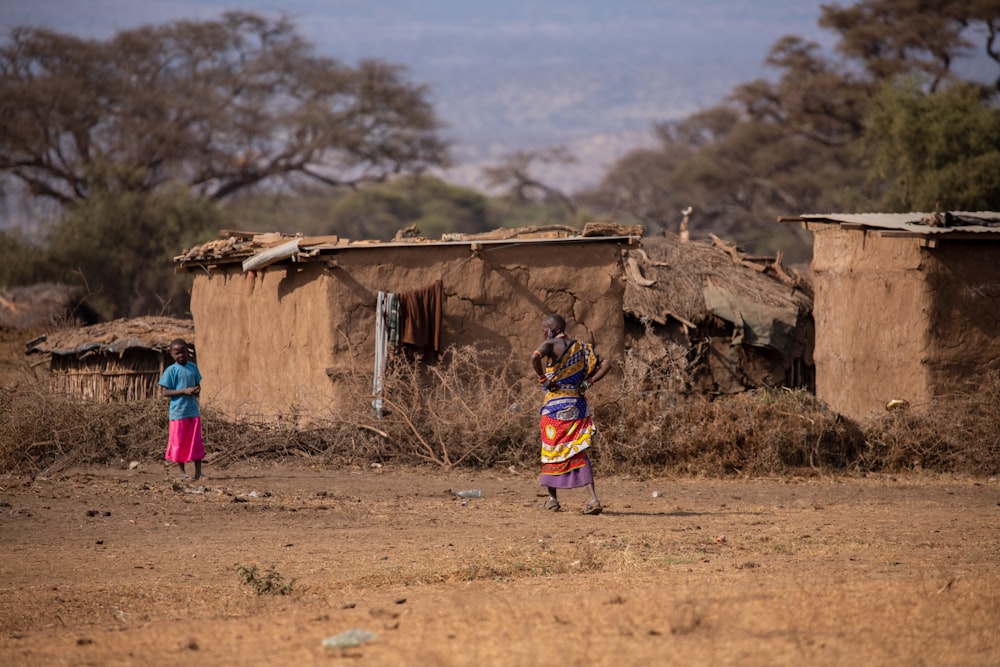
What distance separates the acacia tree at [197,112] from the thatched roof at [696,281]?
20.1m

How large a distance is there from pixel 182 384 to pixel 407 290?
2511mm

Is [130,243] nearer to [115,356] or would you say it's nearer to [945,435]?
[115,356]

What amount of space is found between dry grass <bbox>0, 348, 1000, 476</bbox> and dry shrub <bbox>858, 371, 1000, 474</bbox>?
12mm

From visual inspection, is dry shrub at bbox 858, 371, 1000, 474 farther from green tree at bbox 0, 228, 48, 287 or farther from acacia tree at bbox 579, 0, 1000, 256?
green tree at bbox 0, 228, 48, 287

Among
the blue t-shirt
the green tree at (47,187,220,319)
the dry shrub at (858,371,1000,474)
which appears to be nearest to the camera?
the blue t-shirt

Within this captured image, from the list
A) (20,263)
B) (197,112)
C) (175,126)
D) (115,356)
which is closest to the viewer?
(115,356)

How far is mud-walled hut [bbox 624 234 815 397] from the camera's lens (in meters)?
15.0

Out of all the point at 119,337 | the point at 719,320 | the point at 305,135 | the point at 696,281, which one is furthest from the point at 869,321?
the point at 305,135

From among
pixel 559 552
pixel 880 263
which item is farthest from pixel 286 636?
pixel 880 263

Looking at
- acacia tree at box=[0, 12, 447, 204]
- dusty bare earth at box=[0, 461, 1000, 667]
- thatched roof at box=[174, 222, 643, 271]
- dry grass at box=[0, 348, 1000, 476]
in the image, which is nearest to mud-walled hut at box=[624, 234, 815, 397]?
thatched roof at box=[174, 222, 643, 271]

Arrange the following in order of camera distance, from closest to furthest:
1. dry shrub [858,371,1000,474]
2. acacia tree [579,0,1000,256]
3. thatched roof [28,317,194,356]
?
1. dry shrub [858,371,1000,474]
2. thatched roof [28,317,194,356]
3. acacia tree [579,0,1000,256]

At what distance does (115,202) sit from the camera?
2944 centimetres

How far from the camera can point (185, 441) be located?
34.1ft

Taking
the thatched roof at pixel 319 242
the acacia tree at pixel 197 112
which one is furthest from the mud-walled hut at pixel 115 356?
the acacia tree at pixel 197 112
